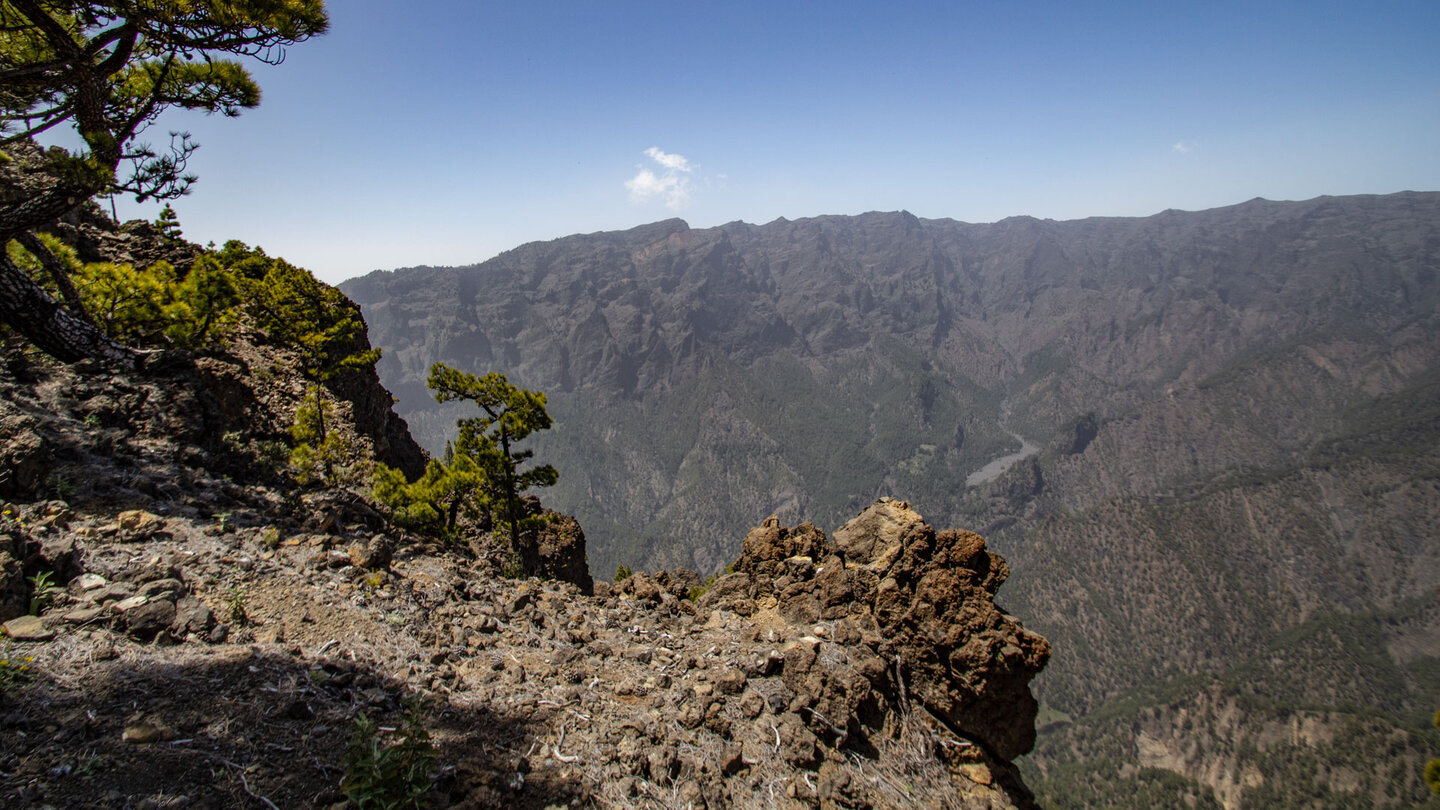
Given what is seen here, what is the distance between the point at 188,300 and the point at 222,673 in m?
16.4

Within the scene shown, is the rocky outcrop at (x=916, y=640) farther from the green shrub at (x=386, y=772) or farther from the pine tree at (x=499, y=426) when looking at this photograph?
the pine tree at (x=499, y=426)

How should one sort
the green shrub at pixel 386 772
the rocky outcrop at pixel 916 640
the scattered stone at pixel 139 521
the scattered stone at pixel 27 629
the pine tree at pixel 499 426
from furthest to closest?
the pine tree at pixel 499 426 → the rocky outcrop at pixel 916 640 → the scattered stone at pixel 139 521 → the scattered stone at pixel 27 629 → the green shrub at pixel 386 772

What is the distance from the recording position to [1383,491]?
173000 millimetres

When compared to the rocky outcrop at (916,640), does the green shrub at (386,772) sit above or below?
above

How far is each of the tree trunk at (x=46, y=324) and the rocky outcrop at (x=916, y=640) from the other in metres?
15.1

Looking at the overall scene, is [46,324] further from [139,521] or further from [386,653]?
[386,653]

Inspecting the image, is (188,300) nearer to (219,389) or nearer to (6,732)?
(219,389)

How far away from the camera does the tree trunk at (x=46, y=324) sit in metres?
10.6

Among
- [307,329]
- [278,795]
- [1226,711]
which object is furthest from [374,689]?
[1226,711]

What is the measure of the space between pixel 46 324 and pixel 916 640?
727 inches

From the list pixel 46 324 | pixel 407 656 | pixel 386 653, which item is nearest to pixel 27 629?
pixel 386 653

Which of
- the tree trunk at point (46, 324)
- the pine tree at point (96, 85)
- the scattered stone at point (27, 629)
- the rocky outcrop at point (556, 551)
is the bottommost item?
the rocky outcrop at point (556, 551)

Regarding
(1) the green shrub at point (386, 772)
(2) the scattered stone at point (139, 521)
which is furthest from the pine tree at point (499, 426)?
(1) the green shrub at point (386, 772)

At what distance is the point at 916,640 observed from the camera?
37.3 feet
